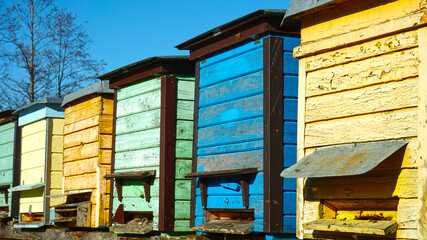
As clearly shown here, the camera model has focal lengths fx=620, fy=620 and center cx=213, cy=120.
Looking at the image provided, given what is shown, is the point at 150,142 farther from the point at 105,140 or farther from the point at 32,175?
the point at 32,175

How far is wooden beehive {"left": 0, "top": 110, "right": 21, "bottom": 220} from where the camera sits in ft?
43.2

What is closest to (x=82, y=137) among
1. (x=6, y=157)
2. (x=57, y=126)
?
(x=57, y=126)

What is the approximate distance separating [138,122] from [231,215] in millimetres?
2557

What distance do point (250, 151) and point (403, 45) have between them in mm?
2495

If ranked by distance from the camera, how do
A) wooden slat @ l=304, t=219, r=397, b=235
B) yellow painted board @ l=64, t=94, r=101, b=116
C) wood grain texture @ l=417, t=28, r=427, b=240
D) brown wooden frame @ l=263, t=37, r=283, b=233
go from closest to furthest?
wood grain texture @ l=417, t=28, r=427, b=240
wooden slat @ l=304, t=219, r=397, b=235
brown wooden frame @ l=263, t=37, r=283, b=233
yellow painted board @ l=64, t=94, r=101, b=116

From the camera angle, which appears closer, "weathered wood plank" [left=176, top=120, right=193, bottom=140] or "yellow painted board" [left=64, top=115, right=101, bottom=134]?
"weathered wood plank" [left=176, top=120, right=193, bottom=140]

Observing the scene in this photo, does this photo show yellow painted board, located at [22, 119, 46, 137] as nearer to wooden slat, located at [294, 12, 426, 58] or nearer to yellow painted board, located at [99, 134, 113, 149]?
yellow painted board, located at [99, 134, 113, 149]

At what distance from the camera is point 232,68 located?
7148 millimetres

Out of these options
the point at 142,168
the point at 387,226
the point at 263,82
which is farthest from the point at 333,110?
the point at 142,168

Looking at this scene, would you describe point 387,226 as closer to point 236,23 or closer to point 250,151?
point 250,151

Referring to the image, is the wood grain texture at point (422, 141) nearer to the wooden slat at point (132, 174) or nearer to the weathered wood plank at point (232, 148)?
the weathered wood plank at point (232, 148)

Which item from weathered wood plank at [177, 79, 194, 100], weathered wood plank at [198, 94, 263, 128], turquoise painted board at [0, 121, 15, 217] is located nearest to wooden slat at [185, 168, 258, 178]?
weathered wood plank at [198, 94, 263, 128]

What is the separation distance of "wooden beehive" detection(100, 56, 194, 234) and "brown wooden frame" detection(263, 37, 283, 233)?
90.3 inches

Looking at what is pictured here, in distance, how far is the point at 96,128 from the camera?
33.0ft
